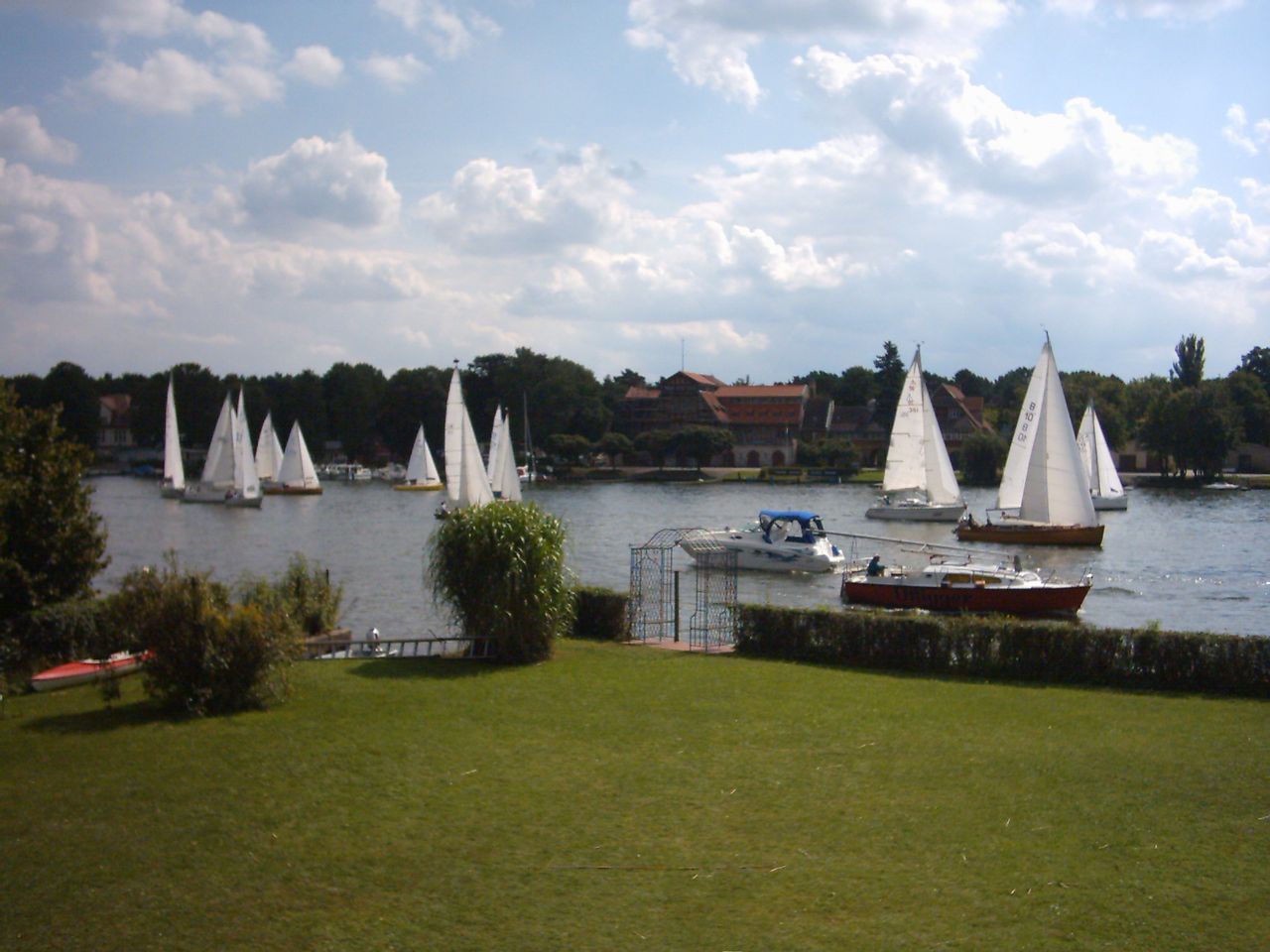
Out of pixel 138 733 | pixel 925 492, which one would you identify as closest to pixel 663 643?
pixel 138 733

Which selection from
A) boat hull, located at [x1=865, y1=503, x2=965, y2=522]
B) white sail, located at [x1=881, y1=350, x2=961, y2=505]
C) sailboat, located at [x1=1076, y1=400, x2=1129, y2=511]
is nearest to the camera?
boat hull, located at [x1=865, y1=503, x2=965, y2=522]

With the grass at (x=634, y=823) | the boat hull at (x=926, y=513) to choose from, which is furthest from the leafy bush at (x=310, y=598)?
the boat hull at (x=926, y=513)

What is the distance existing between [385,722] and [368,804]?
9.65ft

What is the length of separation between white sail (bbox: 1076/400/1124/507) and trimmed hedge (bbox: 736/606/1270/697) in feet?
211

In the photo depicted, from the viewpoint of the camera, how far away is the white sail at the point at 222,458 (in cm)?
8381

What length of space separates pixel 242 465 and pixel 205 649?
73.4 m

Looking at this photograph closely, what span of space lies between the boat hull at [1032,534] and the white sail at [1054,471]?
383 mm

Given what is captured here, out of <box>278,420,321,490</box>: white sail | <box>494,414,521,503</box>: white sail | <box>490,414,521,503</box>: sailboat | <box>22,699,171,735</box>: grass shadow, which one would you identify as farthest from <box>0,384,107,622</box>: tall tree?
<box>278,420,321,490</box>: white sail

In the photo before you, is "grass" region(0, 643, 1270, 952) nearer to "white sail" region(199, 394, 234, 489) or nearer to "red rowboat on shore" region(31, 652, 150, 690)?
"red rowboat on shore" region(31, 652, 150, 690)

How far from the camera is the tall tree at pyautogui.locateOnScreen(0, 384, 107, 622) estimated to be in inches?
720

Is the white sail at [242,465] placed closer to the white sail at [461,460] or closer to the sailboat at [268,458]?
the sailboat at [268,458]

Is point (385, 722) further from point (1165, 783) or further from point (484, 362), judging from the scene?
point (484, 362)

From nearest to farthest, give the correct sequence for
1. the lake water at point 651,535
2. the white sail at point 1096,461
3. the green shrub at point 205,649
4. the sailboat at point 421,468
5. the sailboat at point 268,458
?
the green shrub at point 205,649 < the lake water at point 651,535 < the white sail at point 1096,461 < the sailboat at point 268,458 < the sailboat at point 421,468

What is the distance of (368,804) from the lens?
10055mm
